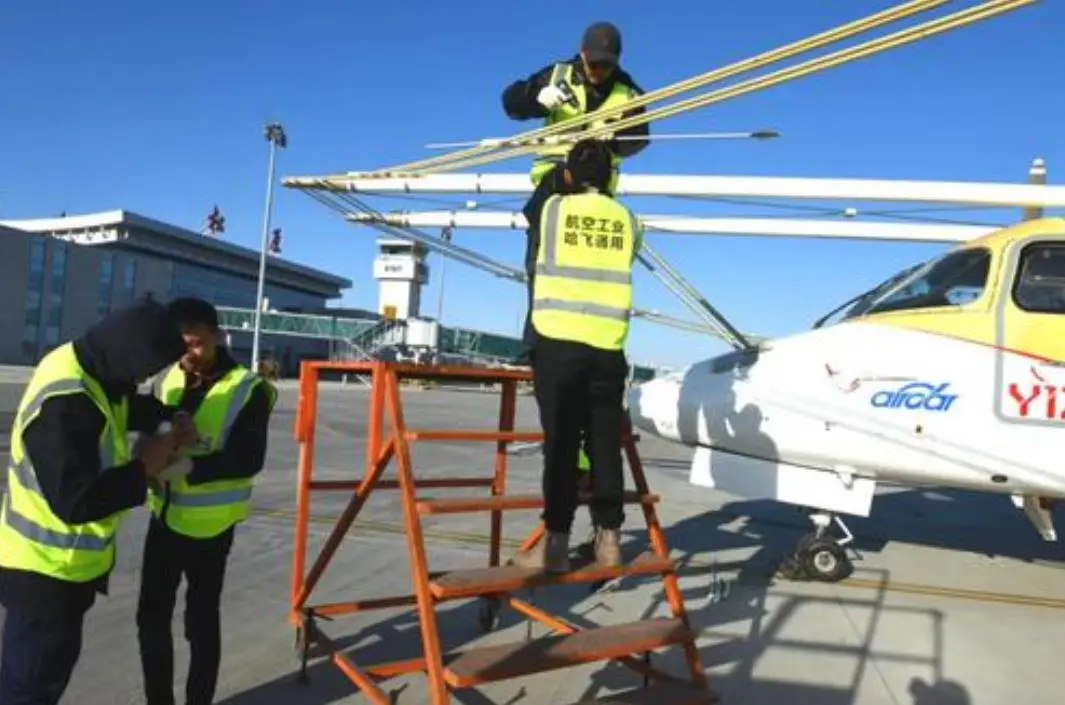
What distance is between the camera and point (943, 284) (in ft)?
25.1

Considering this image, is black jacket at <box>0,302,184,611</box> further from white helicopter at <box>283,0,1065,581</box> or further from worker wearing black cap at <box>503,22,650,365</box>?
white helicopter at <box>283,0,1065,581</box>

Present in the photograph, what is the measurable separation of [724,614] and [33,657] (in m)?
4.98

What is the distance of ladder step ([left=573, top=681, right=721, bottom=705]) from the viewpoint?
4.04 m

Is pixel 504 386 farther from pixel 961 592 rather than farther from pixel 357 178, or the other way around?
pixel 961 592

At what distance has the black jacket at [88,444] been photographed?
10.2ft

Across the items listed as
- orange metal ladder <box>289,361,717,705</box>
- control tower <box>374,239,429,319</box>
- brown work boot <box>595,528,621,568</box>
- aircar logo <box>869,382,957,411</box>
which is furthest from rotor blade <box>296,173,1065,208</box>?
control tower <box>374,239,429,319</box>

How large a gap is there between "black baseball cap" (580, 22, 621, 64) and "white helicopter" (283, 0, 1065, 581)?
2.41 m

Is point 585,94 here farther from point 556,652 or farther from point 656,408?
point 656,408

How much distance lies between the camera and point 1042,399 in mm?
7137

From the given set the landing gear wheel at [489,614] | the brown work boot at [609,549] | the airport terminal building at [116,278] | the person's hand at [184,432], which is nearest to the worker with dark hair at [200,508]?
the person's hand at [184,432]

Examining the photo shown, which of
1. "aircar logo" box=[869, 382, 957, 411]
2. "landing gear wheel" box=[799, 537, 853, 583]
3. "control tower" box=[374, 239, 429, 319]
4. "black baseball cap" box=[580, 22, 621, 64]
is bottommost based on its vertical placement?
"landing gear wheel" box=[799, 537, 853, 583]

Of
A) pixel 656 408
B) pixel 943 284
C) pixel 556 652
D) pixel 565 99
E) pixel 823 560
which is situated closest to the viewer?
pixel 556 652

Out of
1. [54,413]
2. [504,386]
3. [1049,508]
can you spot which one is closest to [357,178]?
[504,386]

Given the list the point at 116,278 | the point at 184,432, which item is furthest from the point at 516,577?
the point at 116,278
